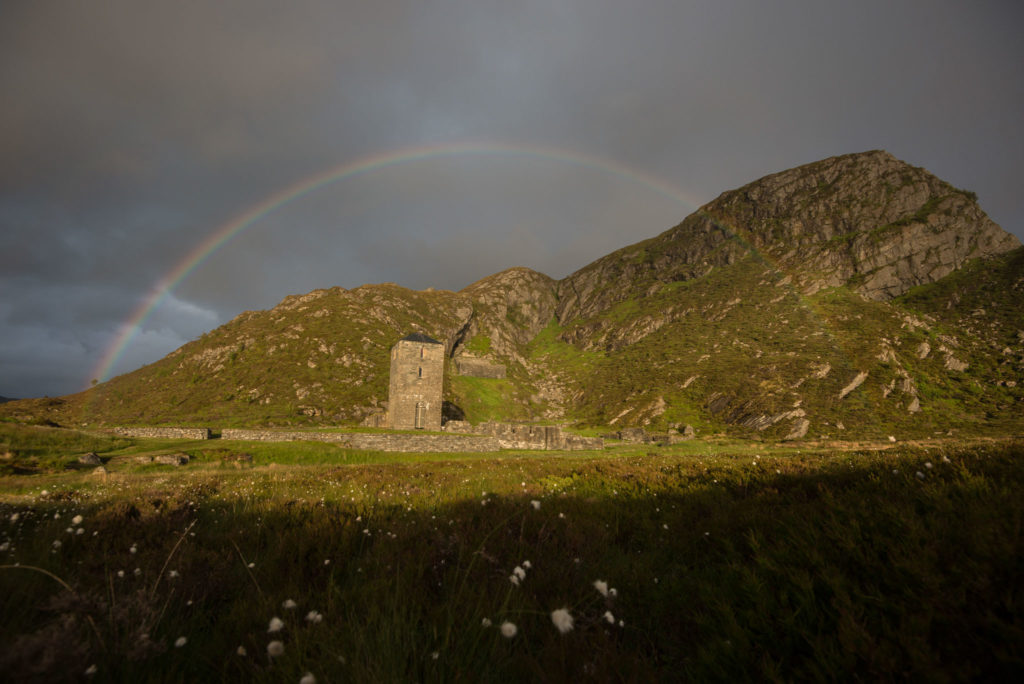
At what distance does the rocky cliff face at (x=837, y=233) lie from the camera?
230ft

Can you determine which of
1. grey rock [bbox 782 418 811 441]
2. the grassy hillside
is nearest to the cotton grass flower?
grey rock [bbox 782 418 811 441]

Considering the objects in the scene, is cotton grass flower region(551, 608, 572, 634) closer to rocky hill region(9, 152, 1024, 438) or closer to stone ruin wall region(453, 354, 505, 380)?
rocky hill region(9, 152, 1024, 438)

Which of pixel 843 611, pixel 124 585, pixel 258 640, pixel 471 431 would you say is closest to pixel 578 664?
pixel 843 611

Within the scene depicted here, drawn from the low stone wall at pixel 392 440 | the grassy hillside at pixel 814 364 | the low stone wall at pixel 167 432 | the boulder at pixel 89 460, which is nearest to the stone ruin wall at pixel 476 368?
the grassy hillside at pixel 814 364

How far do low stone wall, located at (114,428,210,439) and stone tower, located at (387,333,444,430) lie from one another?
15987mm

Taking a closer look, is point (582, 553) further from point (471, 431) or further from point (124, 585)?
point (471, 431)

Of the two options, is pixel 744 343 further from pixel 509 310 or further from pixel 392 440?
pixel 509 310

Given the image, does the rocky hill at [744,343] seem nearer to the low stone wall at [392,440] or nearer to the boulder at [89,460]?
the low stone wall at [392,440]

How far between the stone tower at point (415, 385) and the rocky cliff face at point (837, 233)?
239ft

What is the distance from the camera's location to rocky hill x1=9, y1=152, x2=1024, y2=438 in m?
47.1

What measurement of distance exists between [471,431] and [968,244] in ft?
314

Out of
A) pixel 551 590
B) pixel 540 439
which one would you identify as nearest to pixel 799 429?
pixel 540 439

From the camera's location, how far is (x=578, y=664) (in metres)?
2.05

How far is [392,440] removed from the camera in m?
27.5
